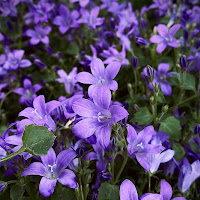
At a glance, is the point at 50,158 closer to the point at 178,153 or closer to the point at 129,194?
the point at 129,194

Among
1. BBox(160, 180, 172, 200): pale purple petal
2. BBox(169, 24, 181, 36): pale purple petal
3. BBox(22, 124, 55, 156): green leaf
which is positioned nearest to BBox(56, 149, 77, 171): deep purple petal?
BBox(22, 124, 55, 156): green leaf

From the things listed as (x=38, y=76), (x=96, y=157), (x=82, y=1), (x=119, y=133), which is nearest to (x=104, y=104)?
(x=119, y=133)

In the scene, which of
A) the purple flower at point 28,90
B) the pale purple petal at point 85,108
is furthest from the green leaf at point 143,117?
the purple flower at point 28,90

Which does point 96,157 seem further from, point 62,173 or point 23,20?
point 23,20

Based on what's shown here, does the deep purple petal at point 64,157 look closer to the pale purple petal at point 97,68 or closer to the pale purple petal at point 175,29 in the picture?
the pale purple petal at point 97,68

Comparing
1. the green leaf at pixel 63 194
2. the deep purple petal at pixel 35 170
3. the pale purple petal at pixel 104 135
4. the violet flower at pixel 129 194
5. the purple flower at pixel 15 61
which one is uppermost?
the pale purple petal at pixel 104 135

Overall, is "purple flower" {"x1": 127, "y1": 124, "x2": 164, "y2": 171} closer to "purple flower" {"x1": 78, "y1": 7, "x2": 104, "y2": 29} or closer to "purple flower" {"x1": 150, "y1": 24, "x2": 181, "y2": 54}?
"purple flower" {"x1": 150, "y1": 24, "x2": 181, "y2": 54}
